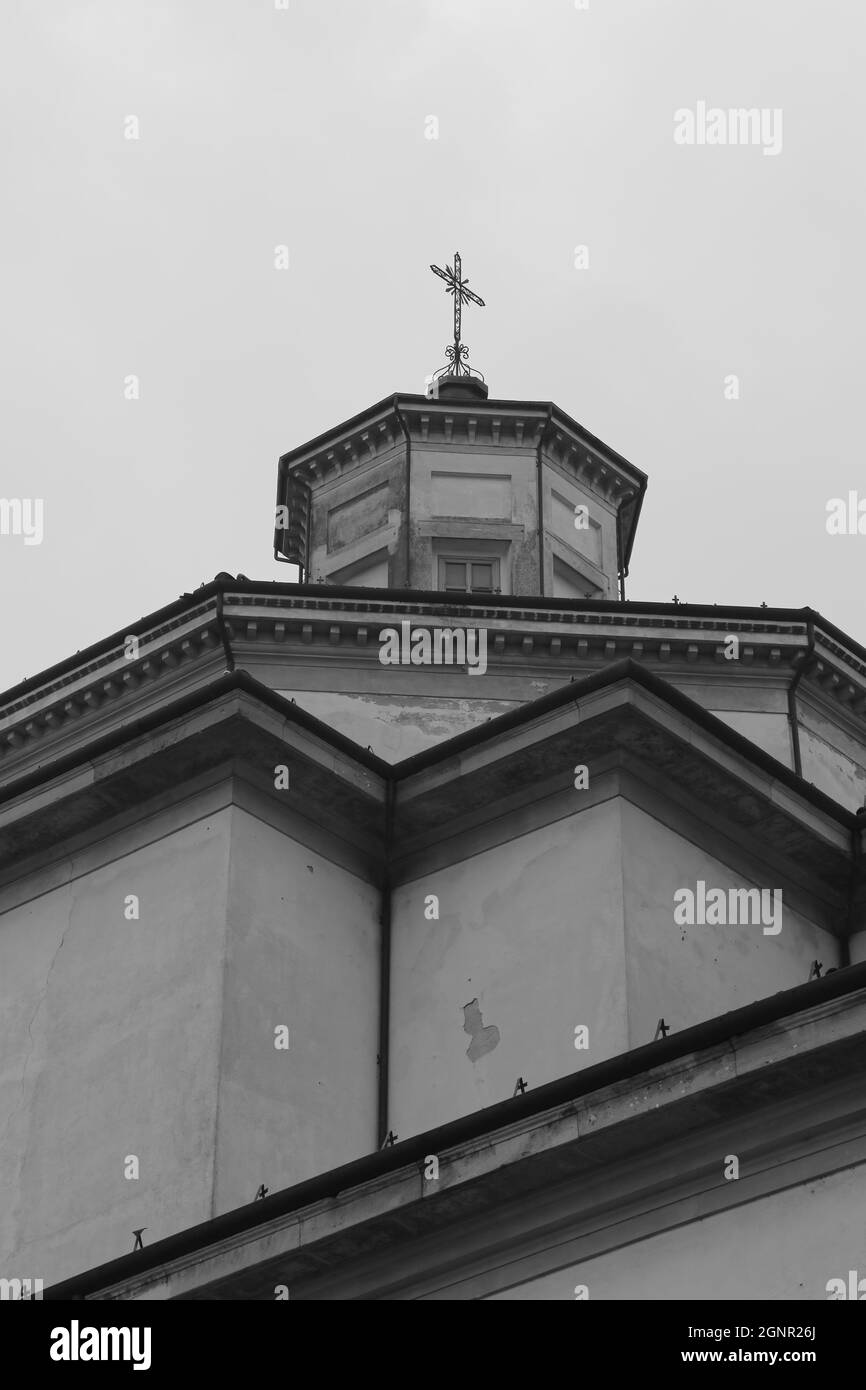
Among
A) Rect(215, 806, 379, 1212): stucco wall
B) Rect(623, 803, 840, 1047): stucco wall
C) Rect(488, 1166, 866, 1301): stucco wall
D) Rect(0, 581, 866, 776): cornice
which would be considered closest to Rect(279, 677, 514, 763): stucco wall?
Rect(0, 581, 866, 776): cornice

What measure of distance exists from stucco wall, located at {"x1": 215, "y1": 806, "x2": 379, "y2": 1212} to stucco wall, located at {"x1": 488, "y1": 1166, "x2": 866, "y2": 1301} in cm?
513

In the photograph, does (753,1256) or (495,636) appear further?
(495,636)

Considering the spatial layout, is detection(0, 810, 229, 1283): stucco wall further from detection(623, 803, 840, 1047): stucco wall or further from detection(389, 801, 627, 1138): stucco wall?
detection(623, 803, 840, 1047): stucco wall

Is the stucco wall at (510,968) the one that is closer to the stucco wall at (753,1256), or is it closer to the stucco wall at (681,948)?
the stucco wall at (681,948)

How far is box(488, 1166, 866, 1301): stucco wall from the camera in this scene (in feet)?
40.7

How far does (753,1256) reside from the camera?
12.7 m

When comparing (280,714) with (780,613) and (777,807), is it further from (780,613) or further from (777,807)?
(780,613)

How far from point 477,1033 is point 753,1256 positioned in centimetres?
669

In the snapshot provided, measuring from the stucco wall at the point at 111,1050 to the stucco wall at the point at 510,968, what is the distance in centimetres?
179

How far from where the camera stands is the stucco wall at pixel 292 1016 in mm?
18406

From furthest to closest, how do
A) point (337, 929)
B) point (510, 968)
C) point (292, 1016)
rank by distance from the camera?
point (337, 929) → point (510, 968) → point (292, 1016)

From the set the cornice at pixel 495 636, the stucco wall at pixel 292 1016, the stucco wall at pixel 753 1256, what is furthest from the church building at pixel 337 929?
the cornice at pixel 495 636

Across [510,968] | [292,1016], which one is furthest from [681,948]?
[292,1016]

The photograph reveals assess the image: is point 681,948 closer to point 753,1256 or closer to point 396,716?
point 753,1256
